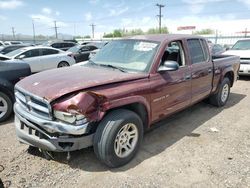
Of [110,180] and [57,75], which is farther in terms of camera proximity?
[57,75]

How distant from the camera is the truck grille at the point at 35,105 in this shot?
304 centimetres

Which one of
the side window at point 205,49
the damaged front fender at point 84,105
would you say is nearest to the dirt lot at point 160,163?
the damaged front fender at point 84,105

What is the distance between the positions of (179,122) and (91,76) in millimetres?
2483

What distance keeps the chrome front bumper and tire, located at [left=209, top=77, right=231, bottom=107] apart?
4.01m

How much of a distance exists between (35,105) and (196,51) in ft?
11.1

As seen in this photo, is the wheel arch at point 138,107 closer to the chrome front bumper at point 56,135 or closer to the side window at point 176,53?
the chrome front bumper at point 56,135

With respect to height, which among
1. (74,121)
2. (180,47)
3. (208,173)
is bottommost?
(208,173)

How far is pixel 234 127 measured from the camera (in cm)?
496

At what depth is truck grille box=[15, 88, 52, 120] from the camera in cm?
304

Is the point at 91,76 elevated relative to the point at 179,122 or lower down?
elevated

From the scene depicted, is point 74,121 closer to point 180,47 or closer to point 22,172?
point 22,172

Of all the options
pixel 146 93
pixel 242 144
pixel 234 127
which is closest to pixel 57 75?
pixel 146 93

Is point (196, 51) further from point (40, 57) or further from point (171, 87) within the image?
point (40, 57)

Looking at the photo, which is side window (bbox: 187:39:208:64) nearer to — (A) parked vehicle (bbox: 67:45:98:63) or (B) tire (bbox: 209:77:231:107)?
(B) tire (bbox: 209:77:231:107)
